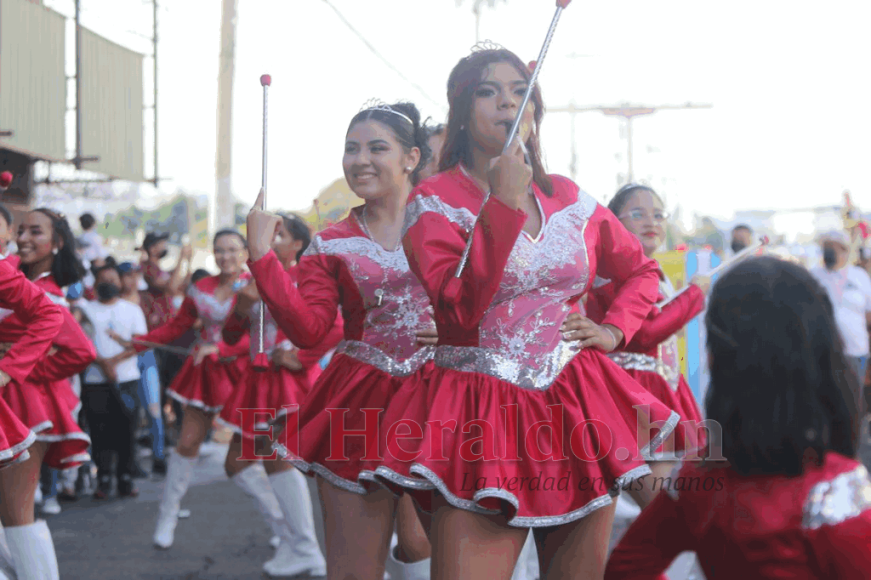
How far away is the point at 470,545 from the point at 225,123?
12.6 meters

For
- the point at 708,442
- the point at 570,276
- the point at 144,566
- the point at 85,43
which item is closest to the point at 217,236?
the point at 144,566

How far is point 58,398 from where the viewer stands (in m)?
5.04

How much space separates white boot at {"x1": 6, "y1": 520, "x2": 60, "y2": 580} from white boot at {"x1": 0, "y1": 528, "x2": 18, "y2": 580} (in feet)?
0.19

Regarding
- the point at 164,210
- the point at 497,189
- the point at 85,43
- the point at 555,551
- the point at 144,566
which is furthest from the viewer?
the point at 164,210

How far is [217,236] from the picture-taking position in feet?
22.8

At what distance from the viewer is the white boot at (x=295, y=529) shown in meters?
6.13

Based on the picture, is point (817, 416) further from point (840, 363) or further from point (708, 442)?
point (708, 442)

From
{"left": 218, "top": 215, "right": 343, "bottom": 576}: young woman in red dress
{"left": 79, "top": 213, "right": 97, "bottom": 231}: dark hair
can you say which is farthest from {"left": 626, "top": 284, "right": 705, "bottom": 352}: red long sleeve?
{"left": 79, "top": 213, "right": 97, "bottom": 231}: dark hair

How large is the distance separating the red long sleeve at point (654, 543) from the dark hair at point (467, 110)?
123 centimetres

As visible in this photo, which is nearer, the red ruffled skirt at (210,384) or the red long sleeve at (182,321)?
the red ruffled skirt at (210,384)

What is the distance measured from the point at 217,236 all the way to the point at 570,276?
434 centimetres

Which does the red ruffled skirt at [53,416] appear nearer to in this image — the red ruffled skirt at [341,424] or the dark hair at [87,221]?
the red ruffled skirt at [341,424]

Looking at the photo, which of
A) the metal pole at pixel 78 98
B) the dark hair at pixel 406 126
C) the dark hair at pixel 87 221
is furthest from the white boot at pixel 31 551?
the metal pole at pixel 78 98

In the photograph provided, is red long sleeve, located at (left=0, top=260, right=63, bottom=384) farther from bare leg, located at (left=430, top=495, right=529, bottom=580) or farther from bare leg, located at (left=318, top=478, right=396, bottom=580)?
bare leg, located at (left=430, top=495, right=529, bottom=580)
